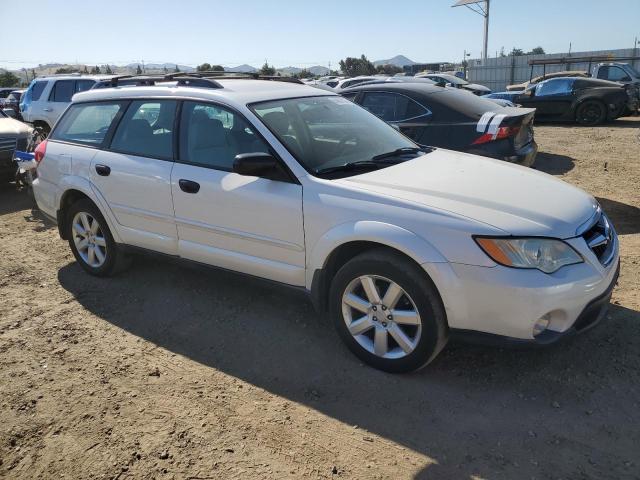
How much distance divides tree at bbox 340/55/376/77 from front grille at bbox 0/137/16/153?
46.5 meters

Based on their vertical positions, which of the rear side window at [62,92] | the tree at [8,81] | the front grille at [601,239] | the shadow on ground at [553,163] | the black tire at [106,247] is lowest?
the shadow on ground at [553,163]

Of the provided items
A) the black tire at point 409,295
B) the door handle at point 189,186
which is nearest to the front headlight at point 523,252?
the black tire at point 409,295

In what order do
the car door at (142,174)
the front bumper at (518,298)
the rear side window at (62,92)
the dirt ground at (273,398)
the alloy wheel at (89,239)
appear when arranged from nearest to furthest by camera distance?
the dirt ground at (273,398), the front bumper at (518,298), the car door at (142,174), the alloy wheel at (89,239), the rear side window at (62,92)

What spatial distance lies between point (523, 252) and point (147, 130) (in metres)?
3.06

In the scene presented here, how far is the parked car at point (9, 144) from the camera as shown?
28.6ft

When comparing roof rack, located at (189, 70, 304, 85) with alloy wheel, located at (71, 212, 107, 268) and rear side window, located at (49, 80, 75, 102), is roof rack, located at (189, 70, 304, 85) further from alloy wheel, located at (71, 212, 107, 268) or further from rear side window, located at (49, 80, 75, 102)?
rear side window, located at (49, 80, 75, 102)

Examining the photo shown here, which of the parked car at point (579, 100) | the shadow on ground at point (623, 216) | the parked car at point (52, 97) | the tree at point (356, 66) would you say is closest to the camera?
the shadow on ground at point (623, 216)

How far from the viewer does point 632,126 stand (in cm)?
1482

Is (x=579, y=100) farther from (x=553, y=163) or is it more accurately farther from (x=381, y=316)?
(x=381, y=316)

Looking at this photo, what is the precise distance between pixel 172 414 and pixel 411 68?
51999mm

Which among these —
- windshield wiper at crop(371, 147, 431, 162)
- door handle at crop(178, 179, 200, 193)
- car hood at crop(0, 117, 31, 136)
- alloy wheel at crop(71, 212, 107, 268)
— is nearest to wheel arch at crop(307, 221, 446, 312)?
windshield wiper at crop(371, 147, 431, 162)

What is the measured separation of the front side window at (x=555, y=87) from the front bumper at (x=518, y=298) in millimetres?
14166

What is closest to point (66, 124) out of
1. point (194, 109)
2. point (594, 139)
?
point (194, 109)

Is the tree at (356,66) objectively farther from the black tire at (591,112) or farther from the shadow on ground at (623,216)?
the shadow on ground at (623,216)
